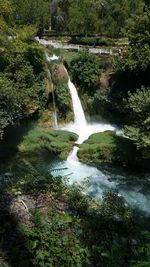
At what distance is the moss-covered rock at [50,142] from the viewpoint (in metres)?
22.2

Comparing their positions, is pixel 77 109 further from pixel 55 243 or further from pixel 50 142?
pixel 55 243

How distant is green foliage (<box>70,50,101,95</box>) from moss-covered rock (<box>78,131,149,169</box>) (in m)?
5.74

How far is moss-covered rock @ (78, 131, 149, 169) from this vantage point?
70.1 feet

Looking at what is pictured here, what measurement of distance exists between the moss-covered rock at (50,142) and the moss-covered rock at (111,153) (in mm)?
908

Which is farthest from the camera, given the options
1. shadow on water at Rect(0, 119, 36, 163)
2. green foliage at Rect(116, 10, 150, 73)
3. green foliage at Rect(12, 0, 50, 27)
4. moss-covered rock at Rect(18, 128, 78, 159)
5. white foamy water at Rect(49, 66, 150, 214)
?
green foliage at Rect(12, 0, 50, 27)

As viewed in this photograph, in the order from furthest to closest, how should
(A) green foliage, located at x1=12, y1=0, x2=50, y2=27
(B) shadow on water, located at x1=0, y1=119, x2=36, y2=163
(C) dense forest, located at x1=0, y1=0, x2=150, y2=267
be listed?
(A) green foliage, located at x1=12, y1=0, x2=50, y2=27 < (B) shadow on water, located at x1=0, y1=119, x2=36, y2=163 < (C) dense forest, located at x1=0, y1=0, x2=150, y2=267

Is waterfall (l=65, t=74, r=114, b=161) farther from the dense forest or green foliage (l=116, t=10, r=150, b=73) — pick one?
green foliage (l=116, t=10, r=150, b=73)

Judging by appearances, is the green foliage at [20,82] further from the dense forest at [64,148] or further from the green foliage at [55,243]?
the green foliage at [55,243]

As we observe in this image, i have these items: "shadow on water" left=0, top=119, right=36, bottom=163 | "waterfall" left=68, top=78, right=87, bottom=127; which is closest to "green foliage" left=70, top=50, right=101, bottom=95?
"waterfall" left=68, top=78, right=87, bottom=127

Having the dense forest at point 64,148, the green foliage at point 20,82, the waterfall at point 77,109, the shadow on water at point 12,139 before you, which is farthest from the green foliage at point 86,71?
the shadow on water at point 12,139

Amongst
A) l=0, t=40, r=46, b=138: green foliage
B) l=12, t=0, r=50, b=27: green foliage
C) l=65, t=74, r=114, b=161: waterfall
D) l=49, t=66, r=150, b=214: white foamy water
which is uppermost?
l=12, t=0, r=50, b=27: green foliage

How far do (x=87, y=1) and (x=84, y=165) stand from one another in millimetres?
25199

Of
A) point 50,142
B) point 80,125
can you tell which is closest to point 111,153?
point 50,142

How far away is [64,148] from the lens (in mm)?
22484
